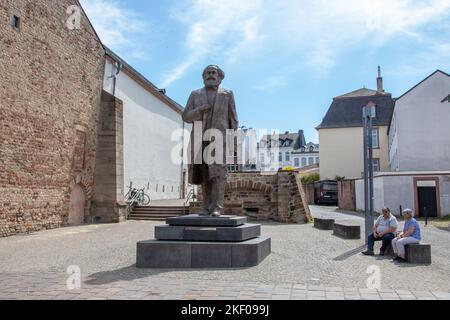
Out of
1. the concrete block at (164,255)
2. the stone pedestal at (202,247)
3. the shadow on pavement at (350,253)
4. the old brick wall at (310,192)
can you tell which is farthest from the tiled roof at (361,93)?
the concrete block at (164,255)

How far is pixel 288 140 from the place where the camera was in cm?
8188

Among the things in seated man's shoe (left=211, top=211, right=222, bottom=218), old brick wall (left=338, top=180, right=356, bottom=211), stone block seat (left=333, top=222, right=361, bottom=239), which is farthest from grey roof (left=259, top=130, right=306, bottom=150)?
seated man's shoe (left=211, top=211, right=222, bottom=218)

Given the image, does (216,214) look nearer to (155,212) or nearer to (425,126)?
(155,212)

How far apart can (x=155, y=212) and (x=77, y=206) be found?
146 inches

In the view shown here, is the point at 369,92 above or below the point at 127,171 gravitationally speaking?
above

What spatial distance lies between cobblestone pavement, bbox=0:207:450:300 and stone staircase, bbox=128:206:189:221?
9.96 metres

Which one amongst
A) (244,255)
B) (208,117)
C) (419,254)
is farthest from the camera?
(208,117)

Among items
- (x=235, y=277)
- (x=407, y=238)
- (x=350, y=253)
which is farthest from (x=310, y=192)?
(x=235, y=277)

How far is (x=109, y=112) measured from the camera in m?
19.3

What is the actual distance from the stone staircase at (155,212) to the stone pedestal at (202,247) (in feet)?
39.3

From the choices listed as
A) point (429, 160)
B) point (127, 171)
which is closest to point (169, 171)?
point (127, 171)

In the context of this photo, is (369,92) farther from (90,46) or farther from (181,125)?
(90,46)

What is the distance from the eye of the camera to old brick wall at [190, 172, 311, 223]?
1716cm
